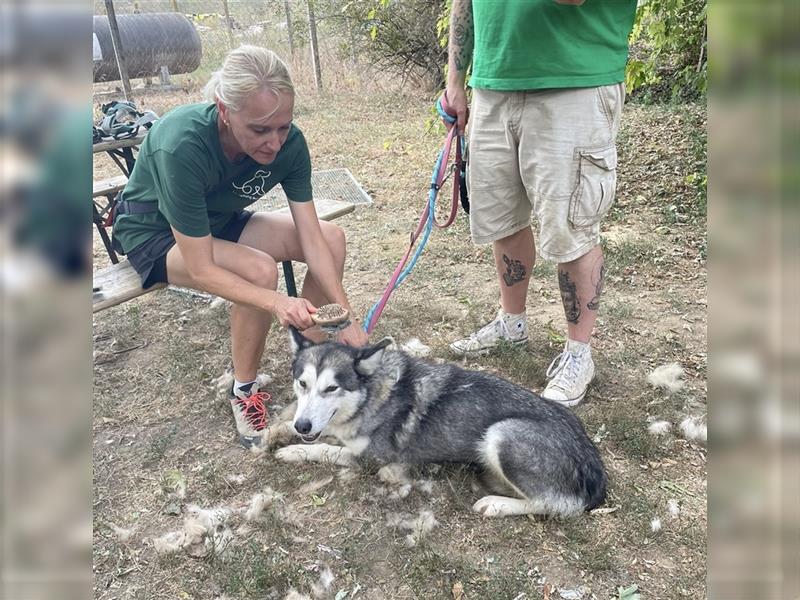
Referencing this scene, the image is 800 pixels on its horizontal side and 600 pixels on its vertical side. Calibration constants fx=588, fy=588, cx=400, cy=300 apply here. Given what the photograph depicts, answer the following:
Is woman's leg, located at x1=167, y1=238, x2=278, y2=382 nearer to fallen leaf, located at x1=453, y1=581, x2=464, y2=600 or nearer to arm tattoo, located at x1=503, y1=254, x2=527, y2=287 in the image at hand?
arm tattoo, located at x1=503, y1=254, x2=527, y2=287

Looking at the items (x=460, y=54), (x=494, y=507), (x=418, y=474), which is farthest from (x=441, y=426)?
(x=460, y=54)

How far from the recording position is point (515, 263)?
3682 millimetres

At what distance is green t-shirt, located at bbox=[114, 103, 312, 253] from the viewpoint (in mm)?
2797

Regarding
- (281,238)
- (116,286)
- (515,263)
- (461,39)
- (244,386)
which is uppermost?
(461,39)

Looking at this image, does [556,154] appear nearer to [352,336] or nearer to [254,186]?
[352,336]

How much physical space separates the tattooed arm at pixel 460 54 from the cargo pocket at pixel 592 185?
0.91m

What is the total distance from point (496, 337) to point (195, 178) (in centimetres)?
213

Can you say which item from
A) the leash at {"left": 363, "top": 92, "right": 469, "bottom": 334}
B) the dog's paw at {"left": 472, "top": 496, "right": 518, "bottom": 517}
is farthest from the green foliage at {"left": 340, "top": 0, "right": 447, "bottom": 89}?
the dog's paw at {"left": 472, "top": 496, "right": 518, "bottom": 517}

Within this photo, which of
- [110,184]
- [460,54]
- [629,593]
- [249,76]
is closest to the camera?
[629,593]

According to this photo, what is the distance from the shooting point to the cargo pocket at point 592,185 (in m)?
2.97
